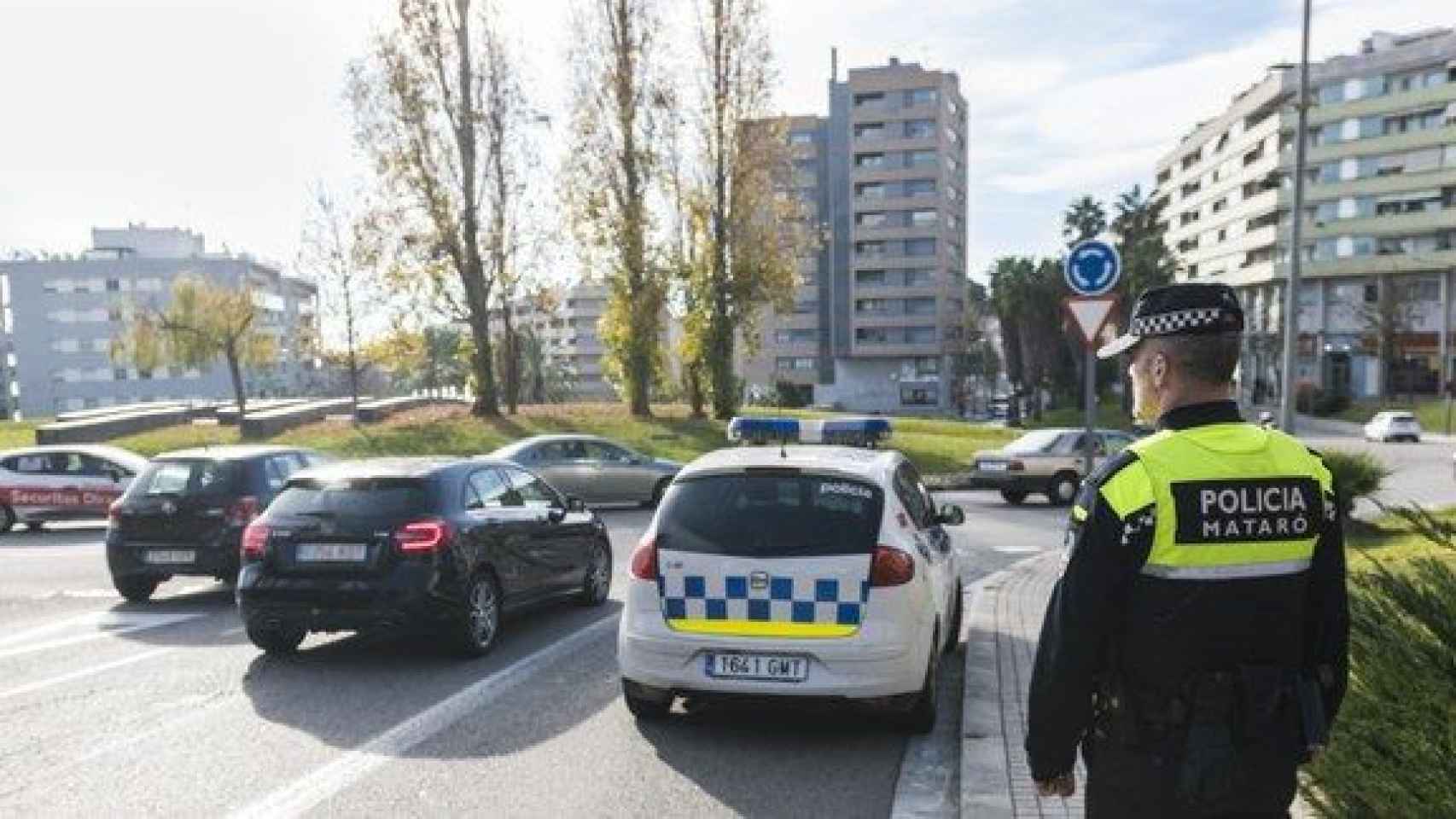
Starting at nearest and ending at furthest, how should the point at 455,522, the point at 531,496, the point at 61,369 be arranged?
1. the point at 455,522
2. the point at 531,496
3. the point at 61,369

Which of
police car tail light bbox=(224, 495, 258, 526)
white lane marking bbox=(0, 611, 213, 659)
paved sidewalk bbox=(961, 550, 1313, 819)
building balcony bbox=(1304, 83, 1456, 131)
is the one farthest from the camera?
building balcony bbox=(1304, 83, 1456, 131)

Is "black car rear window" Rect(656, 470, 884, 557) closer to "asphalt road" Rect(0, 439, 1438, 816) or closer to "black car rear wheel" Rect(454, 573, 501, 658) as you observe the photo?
"asphalt road" Rect(0, 439, 1438, 816)

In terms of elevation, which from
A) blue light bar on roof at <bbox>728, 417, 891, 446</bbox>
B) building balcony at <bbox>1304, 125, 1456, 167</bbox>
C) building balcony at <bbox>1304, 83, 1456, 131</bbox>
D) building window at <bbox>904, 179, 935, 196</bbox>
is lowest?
blue light bar on roof at <bbox>728, 417, 891, 446</bbox>

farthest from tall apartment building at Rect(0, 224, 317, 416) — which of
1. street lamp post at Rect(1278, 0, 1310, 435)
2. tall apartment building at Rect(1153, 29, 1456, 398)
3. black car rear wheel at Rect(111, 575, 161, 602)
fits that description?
black car rear wheel at Rect(111, 575, 161, 602)

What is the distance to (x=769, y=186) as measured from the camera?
3516 centimetres

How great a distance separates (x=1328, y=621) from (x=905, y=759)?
11.0ft

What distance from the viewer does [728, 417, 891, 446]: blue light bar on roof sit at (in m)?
8.08

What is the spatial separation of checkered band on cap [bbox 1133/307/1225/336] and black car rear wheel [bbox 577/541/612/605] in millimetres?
8229

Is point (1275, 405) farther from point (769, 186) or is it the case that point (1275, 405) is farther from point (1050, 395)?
point (769, 186)

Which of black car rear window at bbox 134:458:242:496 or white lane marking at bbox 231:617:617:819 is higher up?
black car rear window at bbox 134:458:242:496

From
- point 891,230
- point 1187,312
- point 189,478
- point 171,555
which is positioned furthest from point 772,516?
point 891,230

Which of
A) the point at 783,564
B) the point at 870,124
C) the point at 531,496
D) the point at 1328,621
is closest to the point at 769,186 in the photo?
the point at 531,496

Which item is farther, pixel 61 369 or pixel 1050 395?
pixel 61 369

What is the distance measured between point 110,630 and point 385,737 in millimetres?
4856
